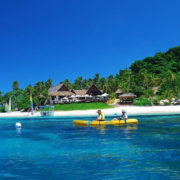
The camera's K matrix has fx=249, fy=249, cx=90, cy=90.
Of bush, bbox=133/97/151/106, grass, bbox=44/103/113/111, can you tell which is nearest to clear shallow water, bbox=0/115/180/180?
bush, bbox=133/97/151/106

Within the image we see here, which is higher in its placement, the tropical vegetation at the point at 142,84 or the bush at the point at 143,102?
the tropical vegetation at the point at 142,84

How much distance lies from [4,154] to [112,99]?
5286 cm

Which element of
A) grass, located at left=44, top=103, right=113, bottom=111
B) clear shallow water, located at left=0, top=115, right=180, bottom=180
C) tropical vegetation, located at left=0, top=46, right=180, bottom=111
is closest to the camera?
clear shallow water, located at left=0, top=115, right=180, bottom=180

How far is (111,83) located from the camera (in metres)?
80.6

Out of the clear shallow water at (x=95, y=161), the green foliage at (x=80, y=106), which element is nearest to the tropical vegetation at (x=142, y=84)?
the green foliage at (x=80, y=106)

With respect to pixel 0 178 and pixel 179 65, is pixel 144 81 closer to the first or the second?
pixel 179 65

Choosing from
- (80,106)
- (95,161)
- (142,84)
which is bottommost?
(95,161)

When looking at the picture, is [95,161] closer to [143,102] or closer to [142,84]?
[143,102]

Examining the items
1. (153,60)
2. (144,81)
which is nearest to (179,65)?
(153,60)

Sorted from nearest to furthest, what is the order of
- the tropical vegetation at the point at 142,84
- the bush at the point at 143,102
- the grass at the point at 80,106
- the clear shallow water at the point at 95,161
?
the clear shallow water at the point at 95,161, the bush at the point at 143,102, the grass at the point at 80,106, the tropical vegetation at the point at 142,84

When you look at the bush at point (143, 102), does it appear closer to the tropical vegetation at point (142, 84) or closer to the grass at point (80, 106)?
the tropical vegetation at point (142, 84)

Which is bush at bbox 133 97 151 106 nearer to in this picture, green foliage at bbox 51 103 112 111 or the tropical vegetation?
the tropical vegetation

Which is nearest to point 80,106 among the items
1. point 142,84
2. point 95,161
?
point 142,84

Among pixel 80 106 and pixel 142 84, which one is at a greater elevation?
pixel 142 84
